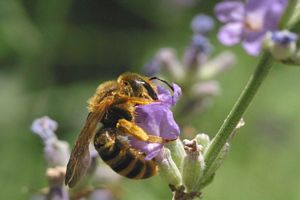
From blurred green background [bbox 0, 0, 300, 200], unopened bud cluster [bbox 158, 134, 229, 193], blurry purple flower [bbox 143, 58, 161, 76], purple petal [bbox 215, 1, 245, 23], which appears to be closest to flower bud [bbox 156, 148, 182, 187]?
unopened bud cluster [bbox 158, 134, 229, 193]

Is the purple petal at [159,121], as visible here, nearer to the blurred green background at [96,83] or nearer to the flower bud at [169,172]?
the flower bud at [169,172]

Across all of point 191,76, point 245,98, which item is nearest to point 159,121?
point 245,98

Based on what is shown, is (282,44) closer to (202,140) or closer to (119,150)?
(202,140)

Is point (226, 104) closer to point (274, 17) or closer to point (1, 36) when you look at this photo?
point (1, 36)

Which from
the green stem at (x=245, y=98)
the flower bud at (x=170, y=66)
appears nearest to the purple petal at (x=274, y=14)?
the green stem at (x=245, y=98)

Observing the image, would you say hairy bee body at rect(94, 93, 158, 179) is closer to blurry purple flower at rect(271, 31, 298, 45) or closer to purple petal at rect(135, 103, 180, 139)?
purple petal at rect(135, 103, 180, 139)
